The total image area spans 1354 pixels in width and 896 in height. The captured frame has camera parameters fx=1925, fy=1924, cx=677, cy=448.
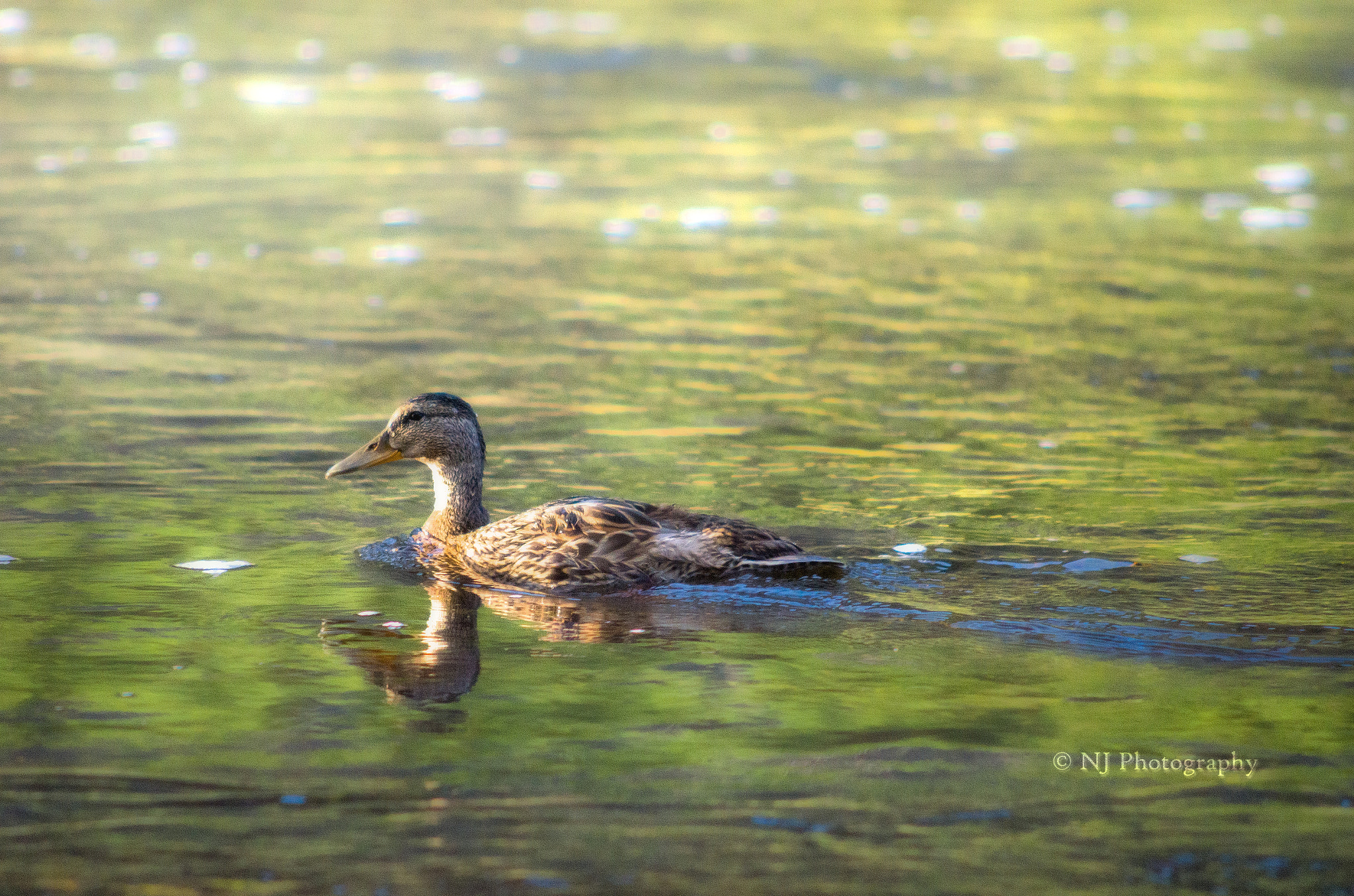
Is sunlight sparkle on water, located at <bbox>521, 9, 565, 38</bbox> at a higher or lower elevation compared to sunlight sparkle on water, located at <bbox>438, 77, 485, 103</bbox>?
higher

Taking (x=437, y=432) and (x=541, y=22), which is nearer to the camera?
(x=437, y=432)

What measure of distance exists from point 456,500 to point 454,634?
1.72 metres

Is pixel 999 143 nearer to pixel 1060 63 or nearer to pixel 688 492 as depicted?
pixel 1060 63

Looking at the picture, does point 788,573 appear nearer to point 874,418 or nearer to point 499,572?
point 499,572

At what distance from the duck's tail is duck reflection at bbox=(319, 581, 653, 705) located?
1.85 feet

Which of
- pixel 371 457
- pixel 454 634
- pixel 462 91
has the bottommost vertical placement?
pixel 454 634

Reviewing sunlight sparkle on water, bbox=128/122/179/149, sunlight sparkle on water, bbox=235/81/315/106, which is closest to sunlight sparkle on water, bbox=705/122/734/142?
sunlight sparkle on water, bbox=235/81/315/106

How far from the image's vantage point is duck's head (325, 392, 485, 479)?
10.4 m

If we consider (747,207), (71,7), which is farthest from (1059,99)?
(71,7)

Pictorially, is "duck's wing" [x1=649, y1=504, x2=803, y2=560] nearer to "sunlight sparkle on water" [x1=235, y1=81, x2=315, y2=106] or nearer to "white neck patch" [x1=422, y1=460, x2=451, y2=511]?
"white neck patch" [x1=422, y1=460, x2=451, y2=511]

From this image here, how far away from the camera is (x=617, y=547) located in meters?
9.61

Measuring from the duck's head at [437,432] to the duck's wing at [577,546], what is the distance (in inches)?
28.2

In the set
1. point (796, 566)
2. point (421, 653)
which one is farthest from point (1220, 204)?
Result: point (421, 653)

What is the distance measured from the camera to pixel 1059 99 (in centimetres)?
2809
